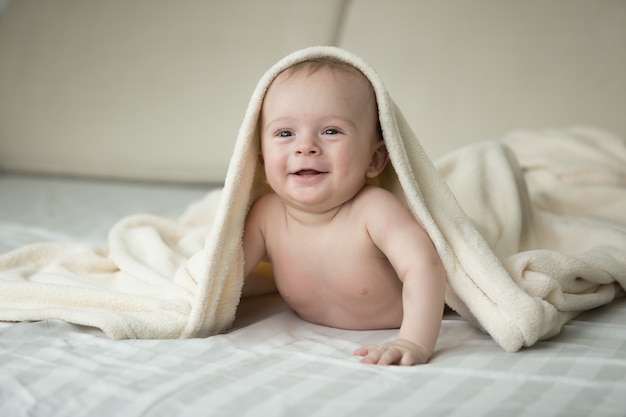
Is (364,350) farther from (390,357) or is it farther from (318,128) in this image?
(318,128)

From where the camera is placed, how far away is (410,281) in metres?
1.02

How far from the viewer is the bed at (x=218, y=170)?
0.84 metres

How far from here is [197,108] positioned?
2.32m

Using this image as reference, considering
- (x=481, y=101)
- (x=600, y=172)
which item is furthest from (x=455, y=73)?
(x=600, y=172)

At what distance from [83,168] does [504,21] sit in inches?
52.4

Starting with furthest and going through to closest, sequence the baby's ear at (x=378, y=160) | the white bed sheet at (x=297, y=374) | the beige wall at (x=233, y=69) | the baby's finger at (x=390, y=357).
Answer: the beige wall at (x=233, y=69) → the baby's ear at (x=378, y=160) → the baby's finger at (x=390, y=357) → the white bed sheet at (x=297, y=374)

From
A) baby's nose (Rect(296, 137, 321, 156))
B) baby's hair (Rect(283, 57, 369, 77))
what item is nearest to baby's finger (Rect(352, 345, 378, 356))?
baby's nose (Rect(296, 137, 321, 156))

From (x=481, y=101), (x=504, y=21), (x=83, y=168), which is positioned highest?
(x=504, y=21)

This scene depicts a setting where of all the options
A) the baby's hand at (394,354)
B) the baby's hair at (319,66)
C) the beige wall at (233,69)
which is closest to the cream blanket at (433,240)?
the baby's hair at (319,66)

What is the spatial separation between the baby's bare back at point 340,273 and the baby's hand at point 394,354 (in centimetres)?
16

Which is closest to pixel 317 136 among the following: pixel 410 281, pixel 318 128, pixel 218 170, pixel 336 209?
pixel 318 128

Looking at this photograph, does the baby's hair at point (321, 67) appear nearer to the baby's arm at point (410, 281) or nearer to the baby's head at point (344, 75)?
the baby's head at point (344, 75)

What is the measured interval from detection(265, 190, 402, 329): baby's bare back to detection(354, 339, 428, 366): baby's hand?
16 cm

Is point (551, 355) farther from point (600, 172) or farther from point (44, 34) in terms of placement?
point (44, 34)
